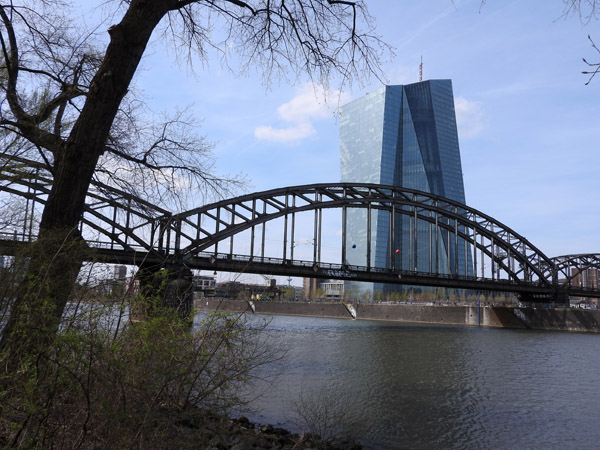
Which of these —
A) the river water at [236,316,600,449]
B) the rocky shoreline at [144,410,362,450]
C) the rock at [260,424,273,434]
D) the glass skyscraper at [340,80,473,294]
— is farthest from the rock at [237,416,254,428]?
the glass skyscraper at [340,80,473,294]

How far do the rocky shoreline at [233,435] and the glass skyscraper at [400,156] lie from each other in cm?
12643

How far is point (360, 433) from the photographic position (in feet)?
36.2

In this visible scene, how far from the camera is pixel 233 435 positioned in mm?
8617

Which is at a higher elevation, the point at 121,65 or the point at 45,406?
the point at 121,65

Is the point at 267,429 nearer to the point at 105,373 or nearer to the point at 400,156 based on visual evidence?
the point at 105,373

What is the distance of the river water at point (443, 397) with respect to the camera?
11250 millimetres

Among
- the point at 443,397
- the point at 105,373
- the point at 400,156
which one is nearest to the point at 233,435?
the point at 105,373

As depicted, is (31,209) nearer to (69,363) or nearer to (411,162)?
(69,363)

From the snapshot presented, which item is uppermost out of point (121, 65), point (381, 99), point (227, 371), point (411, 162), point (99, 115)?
point (381, 99)

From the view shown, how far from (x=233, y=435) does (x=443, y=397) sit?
9.36 meters

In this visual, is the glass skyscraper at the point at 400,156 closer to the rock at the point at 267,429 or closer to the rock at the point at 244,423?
the rock at the point at 244,423

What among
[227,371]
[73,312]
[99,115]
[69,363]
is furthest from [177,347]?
[99,115]

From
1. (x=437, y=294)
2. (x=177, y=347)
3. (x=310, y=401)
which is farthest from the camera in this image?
(x=437, y=294)

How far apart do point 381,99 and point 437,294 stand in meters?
59.9
